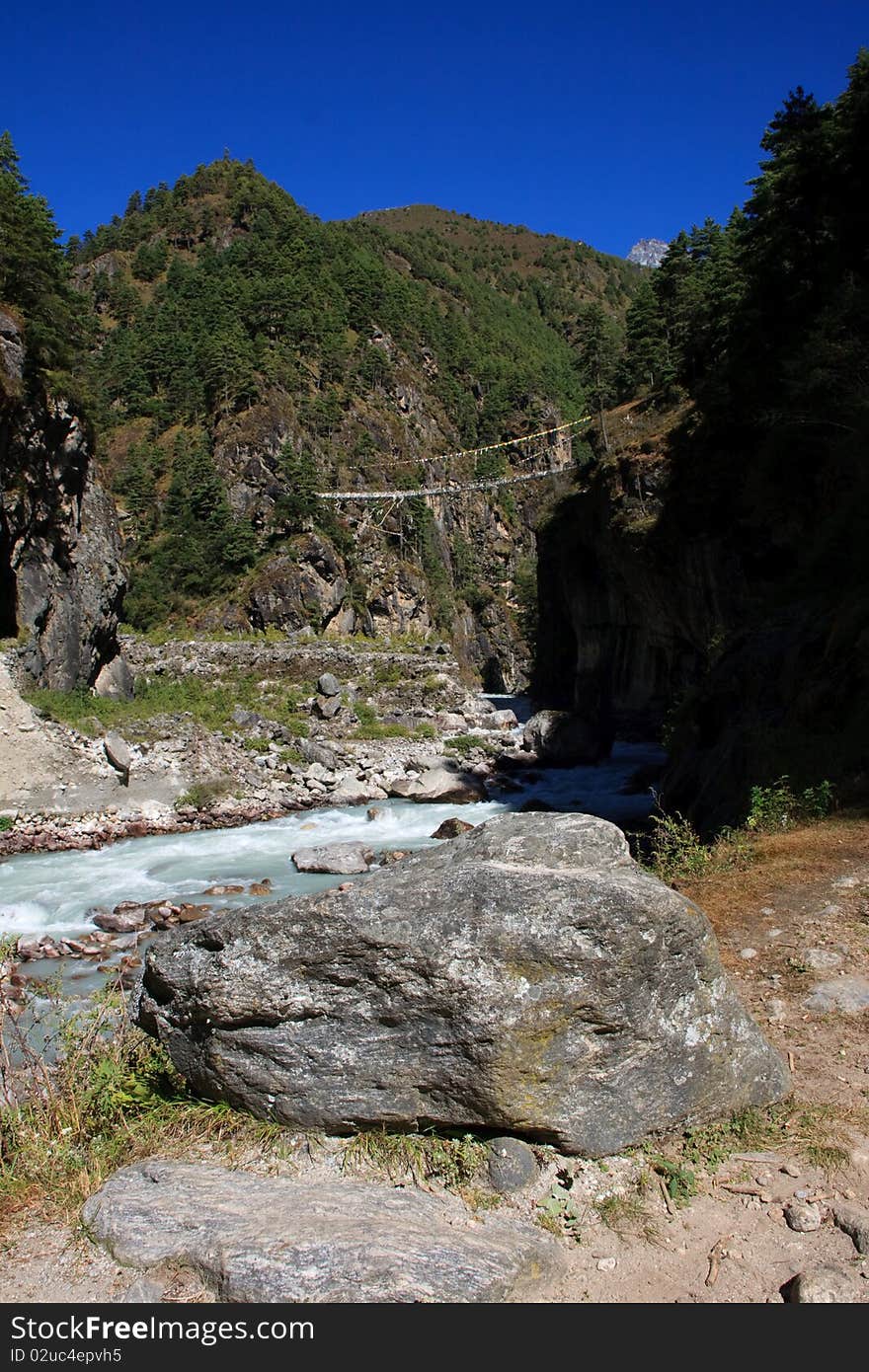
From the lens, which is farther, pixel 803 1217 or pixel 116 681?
pixel 116 681

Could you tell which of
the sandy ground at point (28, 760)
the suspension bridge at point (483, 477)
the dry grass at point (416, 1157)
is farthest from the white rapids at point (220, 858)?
the suspension bridge at point (483, 477)

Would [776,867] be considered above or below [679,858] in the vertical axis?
above

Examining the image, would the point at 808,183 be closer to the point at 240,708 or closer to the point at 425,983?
the point at 240,708

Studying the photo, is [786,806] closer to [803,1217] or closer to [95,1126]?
[803,1217]

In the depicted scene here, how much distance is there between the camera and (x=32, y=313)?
936 inches

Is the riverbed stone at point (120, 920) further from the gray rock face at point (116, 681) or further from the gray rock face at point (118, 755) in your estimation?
the gray rock face at point (116, 681)

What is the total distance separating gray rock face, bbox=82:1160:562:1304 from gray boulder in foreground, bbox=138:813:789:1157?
355 millimetres

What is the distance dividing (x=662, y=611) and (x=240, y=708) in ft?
55.8

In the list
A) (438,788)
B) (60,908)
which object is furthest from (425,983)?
(438,788)

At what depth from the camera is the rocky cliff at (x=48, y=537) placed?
890 inches

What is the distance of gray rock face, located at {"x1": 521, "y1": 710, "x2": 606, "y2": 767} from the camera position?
92.4 feet

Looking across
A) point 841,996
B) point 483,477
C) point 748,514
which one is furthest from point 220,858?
point 483,477

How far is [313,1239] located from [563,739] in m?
26.2

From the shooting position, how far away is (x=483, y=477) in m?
73.9
